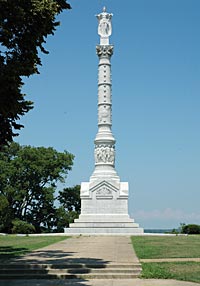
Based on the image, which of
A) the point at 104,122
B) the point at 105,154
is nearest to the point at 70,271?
the point at 105,154

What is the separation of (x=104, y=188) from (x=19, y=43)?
29.7 meters

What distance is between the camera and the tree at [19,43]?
35.2 feet

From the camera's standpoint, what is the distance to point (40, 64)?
41.3ft

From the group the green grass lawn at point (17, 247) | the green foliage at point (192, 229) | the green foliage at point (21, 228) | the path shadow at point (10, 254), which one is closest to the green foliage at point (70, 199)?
the green foliage at point (21, 228)

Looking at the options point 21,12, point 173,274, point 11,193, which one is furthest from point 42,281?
point 11,193

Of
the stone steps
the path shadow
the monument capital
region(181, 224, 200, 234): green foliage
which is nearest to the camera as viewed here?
the stone steps

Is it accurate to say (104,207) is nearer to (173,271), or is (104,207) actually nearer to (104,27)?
(104,27)

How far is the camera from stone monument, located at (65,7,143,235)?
3841 cm

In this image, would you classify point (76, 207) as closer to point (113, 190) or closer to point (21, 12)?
point (113, 190)

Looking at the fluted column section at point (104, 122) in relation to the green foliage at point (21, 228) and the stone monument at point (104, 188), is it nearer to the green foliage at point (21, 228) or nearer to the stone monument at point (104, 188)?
the stone monument at point (104, 188)

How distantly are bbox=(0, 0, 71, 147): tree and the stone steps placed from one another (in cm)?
396

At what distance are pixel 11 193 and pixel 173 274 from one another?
36780mm

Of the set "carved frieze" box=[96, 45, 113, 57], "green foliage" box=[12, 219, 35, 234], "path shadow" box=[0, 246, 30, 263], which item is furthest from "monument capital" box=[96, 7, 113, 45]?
"path shadow" box=[0, 246, 30, 263]

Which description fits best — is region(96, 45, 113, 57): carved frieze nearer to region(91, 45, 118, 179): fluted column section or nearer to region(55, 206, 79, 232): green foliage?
region(91, 45, 118, 179): fluted column section
